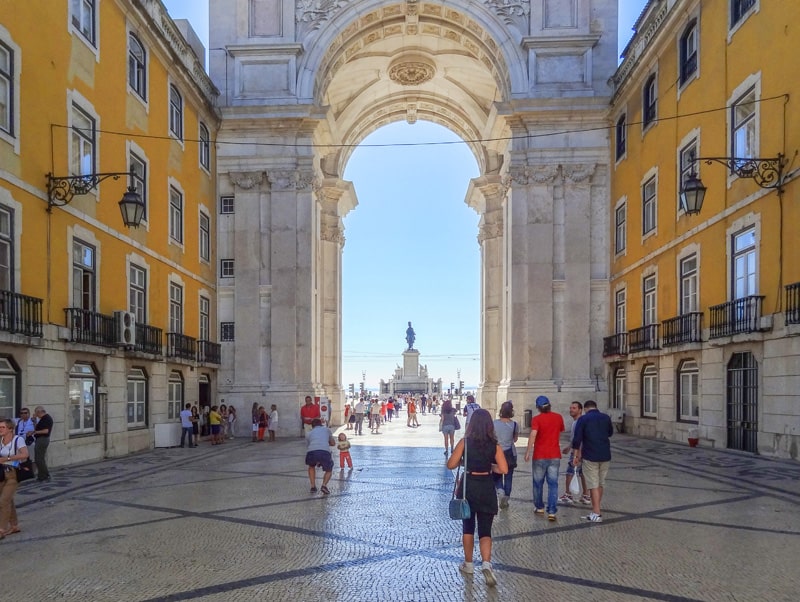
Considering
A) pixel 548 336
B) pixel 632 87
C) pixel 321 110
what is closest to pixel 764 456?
pixel 548 336

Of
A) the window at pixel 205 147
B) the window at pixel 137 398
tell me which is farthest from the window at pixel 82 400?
the window at pixel 205 147

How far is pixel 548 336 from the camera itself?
1097 inches

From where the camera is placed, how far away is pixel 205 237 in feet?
90.7

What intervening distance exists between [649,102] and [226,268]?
16.3m

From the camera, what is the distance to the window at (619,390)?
2670cm

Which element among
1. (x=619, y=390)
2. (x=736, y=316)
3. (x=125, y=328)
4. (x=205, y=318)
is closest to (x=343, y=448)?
(x=125, y=328)

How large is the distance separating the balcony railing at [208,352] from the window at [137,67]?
8.60 metres

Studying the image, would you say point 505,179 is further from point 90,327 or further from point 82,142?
point 90,327

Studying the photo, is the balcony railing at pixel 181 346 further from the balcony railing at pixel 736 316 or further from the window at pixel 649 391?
the balcony railing at pixel 736 316

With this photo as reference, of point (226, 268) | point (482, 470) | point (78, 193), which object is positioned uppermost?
point (78, 193)

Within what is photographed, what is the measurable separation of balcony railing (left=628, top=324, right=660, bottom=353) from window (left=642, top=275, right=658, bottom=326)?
38 cm

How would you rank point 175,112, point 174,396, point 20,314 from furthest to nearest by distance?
point 175,112 < point 174,396 < point 20,314

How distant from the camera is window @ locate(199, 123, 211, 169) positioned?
2711cm

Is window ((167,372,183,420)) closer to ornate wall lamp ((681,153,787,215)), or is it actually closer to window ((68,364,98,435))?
window ((68,364,98,435))
